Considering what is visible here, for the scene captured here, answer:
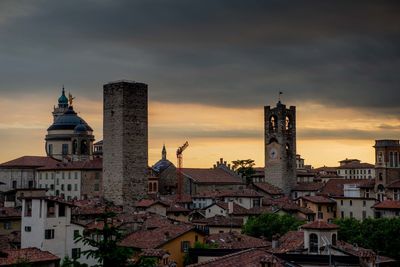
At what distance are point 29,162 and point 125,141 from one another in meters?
20.0

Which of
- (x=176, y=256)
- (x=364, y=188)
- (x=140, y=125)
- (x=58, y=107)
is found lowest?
(x=176, y=256)

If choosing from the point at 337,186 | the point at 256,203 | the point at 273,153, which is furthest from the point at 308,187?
the point at 256,203

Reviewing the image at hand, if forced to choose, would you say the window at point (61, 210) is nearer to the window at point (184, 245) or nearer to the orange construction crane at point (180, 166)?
the window at point (184, 245)

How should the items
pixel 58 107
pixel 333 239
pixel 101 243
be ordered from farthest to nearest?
pixel 58 107 < pixel 333 239 < pixel 101 243

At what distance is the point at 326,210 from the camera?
241ft

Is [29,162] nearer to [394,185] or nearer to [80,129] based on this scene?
[80,129]

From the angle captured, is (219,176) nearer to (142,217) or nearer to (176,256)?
(142,217)

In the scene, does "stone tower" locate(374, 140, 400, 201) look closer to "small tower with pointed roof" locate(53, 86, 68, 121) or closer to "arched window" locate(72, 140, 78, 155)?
"arched window" locate(72, 140, 78, 155)

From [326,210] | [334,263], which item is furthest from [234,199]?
[334,263]

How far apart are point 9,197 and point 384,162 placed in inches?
1605

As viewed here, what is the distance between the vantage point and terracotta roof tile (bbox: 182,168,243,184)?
319 feet

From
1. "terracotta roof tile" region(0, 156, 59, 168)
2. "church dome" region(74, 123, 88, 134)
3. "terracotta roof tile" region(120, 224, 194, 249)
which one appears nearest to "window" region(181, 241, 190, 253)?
"terracotta roof tile" region(120, 224, 194, 249)

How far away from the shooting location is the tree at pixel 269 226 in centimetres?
5341

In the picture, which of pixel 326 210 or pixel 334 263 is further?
pixel 326 210
